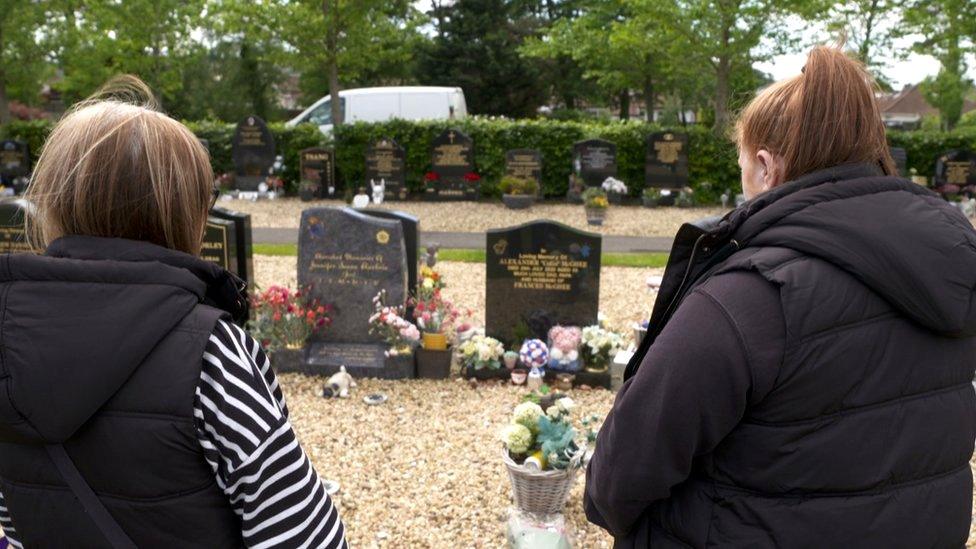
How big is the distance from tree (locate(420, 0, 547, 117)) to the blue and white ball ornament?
26043mm

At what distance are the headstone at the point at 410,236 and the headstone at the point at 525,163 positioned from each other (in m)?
9.09

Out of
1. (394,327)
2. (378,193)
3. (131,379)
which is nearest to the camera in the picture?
(131,379)

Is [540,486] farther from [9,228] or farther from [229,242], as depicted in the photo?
[9,228]

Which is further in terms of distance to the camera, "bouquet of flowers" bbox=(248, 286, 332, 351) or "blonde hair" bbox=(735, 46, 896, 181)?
"bouquet of flowers" bbox=(248, 286, 332, 351)

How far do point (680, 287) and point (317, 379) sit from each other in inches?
190

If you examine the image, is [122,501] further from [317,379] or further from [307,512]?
[317,379]

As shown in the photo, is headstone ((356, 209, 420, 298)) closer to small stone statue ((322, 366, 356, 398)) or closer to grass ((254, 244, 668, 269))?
small stone statue ((322, 366, 356, 398))

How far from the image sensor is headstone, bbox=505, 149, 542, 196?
1573 cm

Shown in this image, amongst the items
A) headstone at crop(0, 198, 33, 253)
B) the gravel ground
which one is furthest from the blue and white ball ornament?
the gravel ground

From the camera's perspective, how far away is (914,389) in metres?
1.55

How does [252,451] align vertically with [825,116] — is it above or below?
below

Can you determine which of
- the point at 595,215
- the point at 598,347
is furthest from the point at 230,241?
the point at 595,215

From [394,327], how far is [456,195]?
10408mm

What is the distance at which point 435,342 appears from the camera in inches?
243
